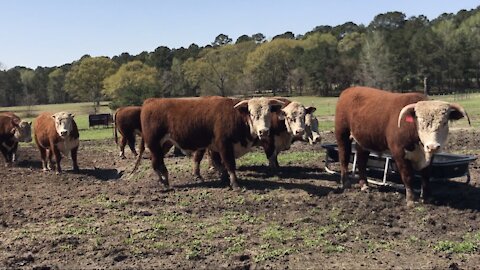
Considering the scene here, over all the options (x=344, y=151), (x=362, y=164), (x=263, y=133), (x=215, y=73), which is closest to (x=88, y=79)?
(x=215, y=73)

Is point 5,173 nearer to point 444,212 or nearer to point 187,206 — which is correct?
point 187,206

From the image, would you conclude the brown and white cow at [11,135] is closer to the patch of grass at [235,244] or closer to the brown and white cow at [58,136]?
the brown and white cow at [58,136]

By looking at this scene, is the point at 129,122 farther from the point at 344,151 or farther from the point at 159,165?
the point at 344,151

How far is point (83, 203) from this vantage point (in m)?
9.37

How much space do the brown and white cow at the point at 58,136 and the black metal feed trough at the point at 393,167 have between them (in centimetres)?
682

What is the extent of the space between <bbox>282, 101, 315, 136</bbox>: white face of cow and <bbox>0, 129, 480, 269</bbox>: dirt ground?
3.58 ft

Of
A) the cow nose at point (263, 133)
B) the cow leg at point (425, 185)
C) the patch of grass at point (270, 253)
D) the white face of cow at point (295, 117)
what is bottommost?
the patch of grass at point (270, 253)

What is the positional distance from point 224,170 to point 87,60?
73.8m

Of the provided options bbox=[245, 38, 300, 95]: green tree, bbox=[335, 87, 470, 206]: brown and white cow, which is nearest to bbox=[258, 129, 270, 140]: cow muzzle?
bbox=[335, 87, 470, 206]: brown and white cow

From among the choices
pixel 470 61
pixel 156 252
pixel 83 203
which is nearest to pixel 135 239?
pixel 156 252

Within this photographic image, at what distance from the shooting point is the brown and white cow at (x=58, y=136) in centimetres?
1316

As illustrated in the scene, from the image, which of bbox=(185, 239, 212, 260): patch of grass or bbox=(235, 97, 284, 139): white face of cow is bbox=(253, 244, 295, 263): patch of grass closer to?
bbox=(185, 239, 212, 260): patch of grass

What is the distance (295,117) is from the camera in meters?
10.3

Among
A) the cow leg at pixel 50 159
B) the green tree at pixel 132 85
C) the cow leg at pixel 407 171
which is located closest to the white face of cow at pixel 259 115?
the cow leg at pixel 407 171
